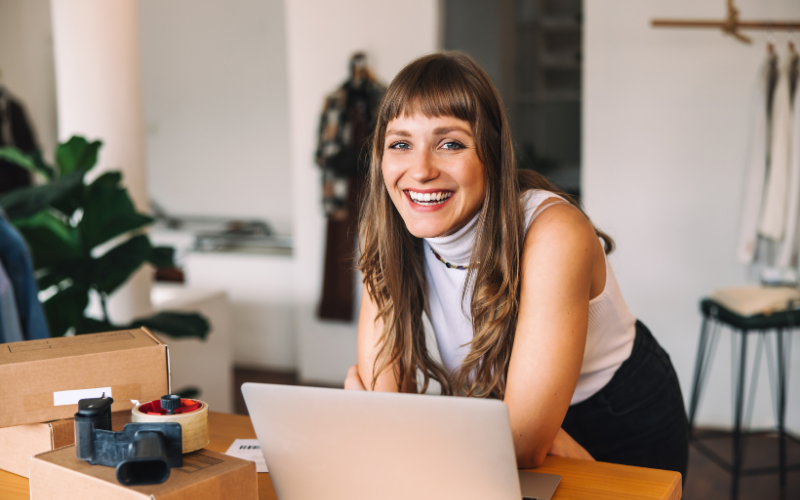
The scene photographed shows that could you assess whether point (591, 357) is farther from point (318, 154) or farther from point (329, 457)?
point (318, 154)

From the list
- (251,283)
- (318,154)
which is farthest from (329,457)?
(251,283)

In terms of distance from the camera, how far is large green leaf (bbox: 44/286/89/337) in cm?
195

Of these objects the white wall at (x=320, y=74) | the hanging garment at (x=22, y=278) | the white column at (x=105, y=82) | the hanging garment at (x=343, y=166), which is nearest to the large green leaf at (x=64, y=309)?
the hanging garment at (x=22, y=278)

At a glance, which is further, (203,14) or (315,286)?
(203,14)

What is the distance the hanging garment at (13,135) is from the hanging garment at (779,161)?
4.31 m

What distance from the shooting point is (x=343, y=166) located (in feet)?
11.8

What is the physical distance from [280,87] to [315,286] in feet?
4.85

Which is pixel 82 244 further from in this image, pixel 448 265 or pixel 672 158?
pixel 672 158

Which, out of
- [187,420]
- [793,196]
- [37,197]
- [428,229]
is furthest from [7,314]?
[793,196]

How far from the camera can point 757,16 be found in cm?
294

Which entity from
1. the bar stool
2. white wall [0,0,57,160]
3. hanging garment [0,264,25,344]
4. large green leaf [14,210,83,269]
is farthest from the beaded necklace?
white wall [0,0,57,160]

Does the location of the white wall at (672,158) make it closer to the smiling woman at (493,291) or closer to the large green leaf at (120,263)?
the smiling woman at (493,291)

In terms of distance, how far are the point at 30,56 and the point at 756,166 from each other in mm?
4892

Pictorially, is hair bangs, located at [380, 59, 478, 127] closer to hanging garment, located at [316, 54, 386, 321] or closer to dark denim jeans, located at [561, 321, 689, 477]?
dark denim jeans, located at [561, 321, 689, 477]
